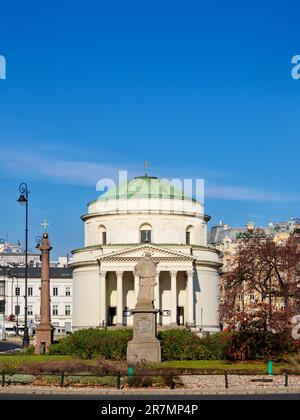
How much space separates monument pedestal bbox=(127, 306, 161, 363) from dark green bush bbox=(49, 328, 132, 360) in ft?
17.6

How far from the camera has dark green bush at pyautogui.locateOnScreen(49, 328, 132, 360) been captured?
189 feet

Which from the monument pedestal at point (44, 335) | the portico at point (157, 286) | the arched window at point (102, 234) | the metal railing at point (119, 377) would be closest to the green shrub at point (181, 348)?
the monument pedestal at point (44, 335)

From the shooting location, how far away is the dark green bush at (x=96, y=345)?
57500 millimetres

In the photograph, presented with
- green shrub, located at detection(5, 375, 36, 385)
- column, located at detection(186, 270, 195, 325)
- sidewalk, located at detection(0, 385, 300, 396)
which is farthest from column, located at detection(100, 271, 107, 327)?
sidewalk, located at detection(0, 385, 300, 396)

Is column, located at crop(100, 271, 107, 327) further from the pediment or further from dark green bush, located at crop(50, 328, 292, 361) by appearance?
dark green bush, located at crop(50, 328, 292, 361)

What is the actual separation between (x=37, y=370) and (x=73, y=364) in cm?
241

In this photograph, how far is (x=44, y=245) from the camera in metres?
67.8

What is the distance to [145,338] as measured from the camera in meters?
51.2

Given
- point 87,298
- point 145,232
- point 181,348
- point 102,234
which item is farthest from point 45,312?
point 102,234

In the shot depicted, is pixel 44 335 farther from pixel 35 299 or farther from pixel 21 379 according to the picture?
pixel 35 299

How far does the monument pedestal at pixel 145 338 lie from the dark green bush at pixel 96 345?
5368 mm

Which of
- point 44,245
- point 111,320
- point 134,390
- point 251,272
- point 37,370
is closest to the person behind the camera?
point 134,390

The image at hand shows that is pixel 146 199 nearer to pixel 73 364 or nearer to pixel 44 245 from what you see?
pixel 44 245
